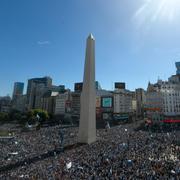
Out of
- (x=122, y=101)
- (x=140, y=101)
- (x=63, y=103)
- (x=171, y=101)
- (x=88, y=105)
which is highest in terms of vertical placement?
(x=140, y=101)

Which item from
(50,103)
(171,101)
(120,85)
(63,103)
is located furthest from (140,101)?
(50,103)

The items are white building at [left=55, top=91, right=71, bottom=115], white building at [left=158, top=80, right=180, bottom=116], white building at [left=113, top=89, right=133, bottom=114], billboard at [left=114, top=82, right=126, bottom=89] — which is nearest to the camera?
white building at [left=158, top=80, right=180, bottom=116]

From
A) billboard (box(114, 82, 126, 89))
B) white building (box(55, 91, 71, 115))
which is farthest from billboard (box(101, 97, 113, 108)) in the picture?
white building (box(55, 91, 71, 115))

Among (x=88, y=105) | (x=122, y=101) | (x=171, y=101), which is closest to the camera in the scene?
(x=88, y=105)

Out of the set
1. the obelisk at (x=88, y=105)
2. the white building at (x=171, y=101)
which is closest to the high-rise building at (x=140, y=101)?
the white building at (x=171, y=101)

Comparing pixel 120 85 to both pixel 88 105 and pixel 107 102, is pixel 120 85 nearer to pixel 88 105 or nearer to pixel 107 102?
pixel 107 102

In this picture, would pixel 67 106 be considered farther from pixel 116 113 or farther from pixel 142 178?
pixel 142 178

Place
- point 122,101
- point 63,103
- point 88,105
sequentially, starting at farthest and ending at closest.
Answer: point 63,103 → point 122,101 → point 88,105

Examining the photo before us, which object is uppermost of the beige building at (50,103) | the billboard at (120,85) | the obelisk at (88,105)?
the billboard at (120,85)

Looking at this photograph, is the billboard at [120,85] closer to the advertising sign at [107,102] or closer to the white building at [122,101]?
the white building at [122,101]

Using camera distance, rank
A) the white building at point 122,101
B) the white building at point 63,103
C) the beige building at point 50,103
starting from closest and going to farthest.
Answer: the white building at point 122,101, the white building at point 63,103, the beige building at point 50,103

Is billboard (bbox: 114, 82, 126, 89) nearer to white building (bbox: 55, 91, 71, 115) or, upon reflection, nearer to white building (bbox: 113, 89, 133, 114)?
white building (bbox: 113, 89, 133, 114)
